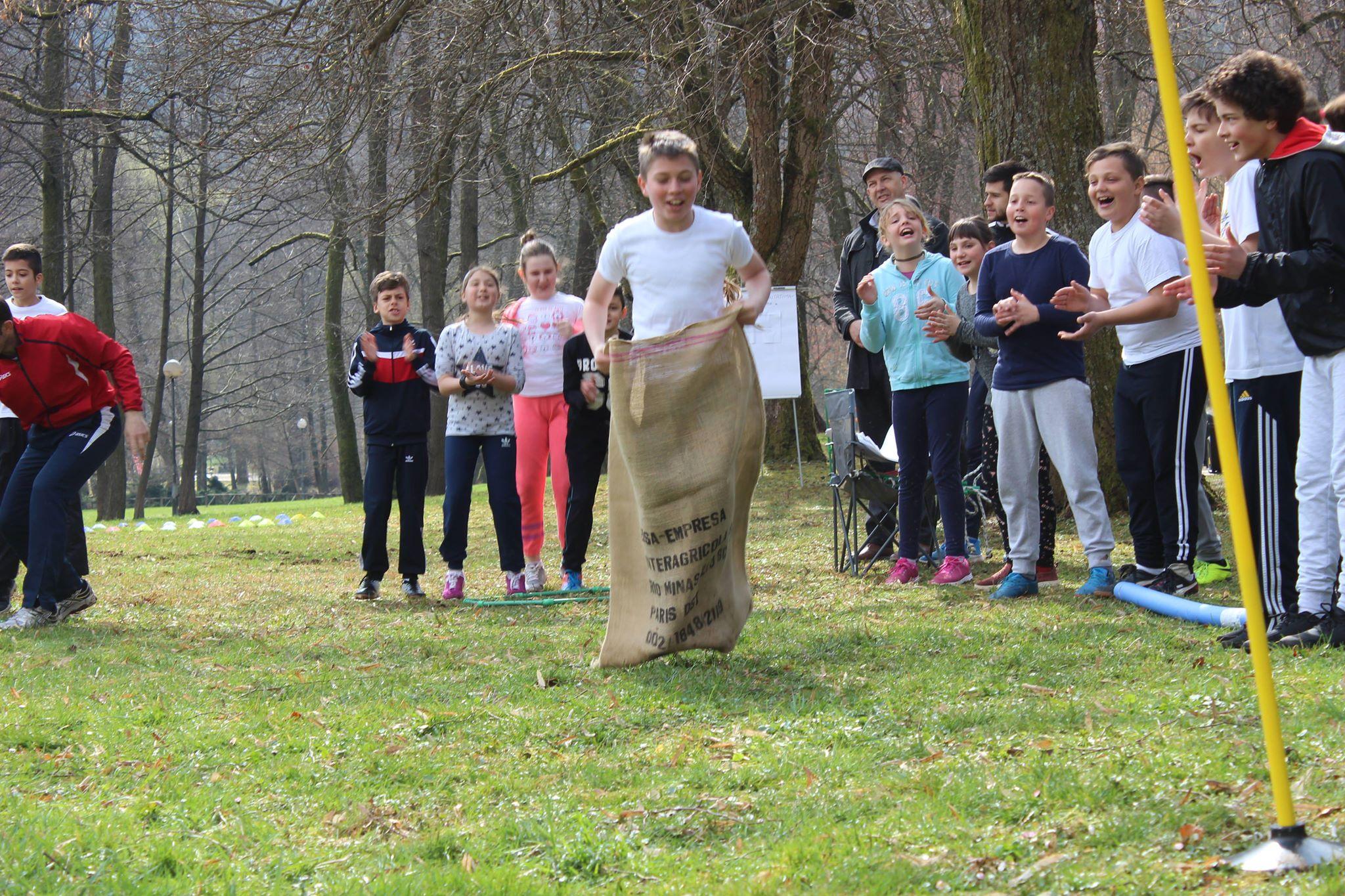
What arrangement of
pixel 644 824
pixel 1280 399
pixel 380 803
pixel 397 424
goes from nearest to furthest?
pixel 644 824
pixel 380 803
pixel 1280 399
pixel 397 424

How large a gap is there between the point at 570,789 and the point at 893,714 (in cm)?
112

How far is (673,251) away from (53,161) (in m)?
18.7

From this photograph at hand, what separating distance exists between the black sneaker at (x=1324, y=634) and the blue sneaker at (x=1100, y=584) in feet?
5.77

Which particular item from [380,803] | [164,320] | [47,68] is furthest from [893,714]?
[164,320]

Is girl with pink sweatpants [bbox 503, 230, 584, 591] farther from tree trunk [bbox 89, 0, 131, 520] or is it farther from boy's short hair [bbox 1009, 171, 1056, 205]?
tree trunk [bbox 89, 0, 131, 520]

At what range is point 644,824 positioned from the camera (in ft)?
10.2

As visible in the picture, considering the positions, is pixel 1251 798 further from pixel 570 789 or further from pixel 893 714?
pixel 570 789

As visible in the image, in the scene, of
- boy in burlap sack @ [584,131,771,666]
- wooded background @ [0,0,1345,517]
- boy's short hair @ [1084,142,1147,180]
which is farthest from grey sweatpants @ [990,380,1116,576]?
wooded background @ [0,0,1345,517]

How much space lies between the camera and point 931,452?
23.2 ft

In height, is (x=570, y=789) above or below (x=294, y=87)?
below

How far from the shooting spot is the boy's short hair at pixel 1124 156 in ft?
19.4

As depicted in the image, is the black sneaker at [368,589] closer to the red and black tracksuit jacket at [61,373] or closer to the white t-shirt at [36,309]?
the red and black tracksuit jacket at [61,373]

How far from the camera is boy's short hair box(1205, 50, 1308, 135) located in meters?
4.23

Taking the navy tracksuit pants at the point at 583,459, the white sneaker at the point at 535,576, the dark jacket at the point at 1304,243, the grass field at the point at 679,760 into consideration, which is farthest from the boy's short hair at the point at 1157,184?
the white sneaker at the point at 535,576
